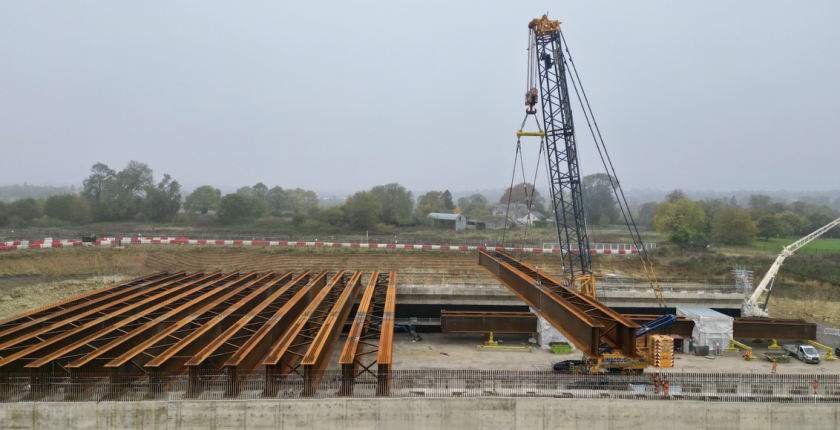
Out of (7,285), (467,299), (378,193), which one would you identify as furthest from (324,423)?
(378,193)

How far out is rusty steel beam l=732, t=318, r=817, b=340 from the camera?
87.2ft

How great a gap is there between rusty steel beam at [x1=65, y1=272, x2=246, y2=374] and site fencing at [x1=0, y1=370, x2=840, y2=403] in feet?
Answer: 1.50

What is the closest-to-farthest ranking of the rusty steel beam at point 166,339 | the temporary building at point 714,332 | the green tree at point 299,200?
1. the rusty steel beam at point 166,339
2. the temporary building at point 714,332
3. the green tree at point 299,200

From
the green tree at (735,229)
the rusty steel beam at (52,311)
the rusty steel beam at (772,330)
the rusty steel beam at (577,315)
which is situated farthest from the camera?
the green tree at (735,229)

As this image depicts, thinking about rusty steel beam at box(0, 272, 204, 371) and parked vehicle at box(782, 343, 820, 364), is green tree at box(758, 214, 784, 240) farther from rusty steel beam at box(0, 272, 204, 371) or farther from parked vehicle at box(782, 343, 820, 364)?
rusty steel beam at box(0, 272, 204, 371)

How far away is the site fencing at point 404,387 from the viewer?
15.1 meters

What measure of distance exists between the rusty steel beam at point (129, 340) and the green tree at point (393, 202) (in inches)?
2522

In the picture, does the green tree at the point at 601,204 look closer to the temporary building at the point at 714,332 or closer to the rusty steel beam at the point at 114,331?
the temporary building at the point at 714,332

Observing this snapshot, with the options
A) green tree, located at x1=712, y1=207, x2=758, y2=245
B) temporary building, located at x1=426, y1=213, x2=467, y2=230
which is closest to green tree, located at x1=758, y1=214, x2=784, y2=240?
green tree, located at x1=712, y1=207, x2=758, y2=245

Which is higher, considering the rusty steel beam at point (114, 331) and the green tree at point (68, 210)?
the green tree at point (68, 210)

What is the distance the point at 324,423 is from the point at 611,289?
26.1m

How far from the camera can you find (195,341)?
17.0 metres

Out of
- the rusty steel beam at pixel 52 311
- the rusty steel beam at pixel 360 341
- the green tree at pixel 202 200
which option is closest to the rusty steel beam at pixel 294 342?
the rusty steel beam at pixel 360 341

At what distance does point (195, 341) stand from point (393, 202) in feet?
247
